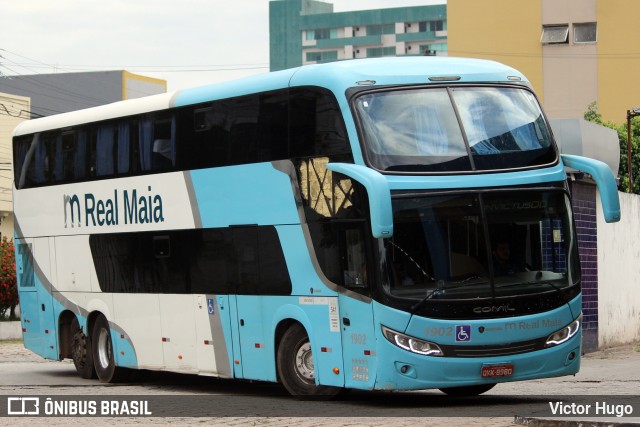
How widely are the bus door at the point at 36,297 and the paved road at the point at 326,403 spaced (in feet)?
1.97

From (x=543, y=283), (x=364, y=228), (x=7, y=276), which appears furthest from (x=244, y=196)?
(x=7, y=276)

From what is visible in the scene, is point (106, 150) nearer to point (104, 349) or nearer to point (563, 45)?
point (104, 349)

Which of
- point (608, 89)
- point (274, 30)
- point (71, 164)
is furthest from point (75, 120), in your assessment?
point (274, 30)

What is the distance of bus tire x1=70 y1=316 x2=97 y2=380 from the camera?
21844 millimetres

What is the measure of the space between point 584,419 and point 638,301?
55.9ft

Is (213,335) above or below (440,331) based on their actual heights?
below

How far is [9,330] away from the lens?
37531 mm

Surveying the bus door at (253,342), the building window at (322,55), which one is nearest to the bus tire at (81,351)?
the bus door at (253,342)

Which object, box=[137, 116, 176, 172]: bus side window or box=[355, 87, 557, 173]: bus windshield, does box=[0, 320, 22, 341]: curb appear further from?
box=[355, 87, 557, 173]: bus windshield

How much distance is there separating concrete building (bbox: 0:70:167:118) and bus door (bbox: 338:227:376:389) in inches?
2511

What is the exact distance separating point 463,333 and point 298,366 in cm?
261

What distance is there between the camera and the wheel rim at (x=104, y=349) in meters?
21.3

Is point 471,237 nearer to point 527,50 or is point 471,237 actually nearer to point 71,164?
point 71,164

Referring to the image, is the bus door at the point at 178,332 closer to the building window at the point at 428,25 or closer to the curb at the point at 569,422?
the curb at the point at 569,422
